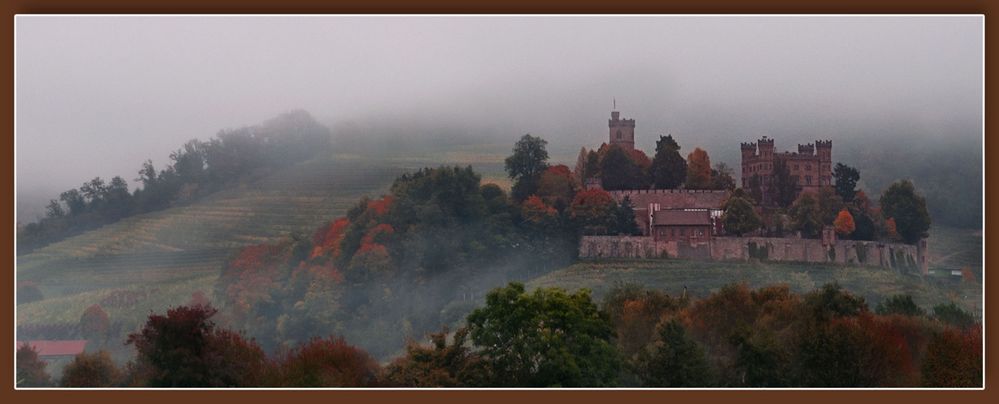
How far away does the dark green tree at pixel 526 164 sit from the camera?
37312 millimetres

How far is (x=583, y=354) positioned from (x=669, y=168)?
897cm

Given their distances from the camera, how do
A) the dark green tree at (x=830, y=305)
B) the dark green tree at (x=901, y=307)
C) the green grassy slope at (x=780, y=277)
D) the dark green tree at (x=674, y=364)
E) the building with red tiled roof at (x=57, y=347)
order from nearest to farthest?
the dark green tree at (x=674, y=364) < the dark green tree at (x=830, y=305) < the dark green tree at (x=901, y=307) < the building with red tiled roof at (x=57, y=347) < the green grassy slope at (x=780, y=277)

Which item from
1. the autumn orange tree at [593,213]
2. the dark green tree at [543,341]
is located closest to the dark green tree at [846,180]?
the autumn orange tree at [593,213]

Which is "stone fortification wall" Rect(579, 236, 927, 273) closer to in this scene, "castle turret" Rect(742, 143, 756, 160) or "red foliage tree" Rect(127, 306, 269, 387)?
"castle turret" Rect(742, 143, 756, 160)

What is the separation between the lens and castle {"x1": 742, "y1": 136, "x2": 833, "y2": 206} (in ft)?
121

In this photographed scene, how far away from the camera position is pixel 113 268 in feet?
124

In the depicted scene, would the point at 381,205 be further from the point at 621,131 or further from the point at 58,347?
the point at 58,347

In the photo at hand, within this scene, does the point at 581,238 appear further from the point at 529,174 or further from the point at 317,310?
the point at 317,310

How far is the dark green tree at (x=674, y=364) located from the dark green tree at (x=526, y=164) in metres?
8.33

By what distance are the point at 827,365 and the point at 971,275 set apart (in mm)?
7447

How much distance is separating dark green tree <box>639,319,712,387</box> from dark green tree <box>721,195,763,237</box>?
7474 mm

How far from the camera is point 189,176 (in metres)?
38.2

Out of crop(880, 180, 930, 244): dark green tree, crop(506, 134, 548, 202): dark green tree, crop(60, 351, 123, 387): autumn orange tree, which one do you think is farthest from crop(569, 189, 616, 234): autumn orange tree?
crop(60, 351, 123, 387): autumn orange tree

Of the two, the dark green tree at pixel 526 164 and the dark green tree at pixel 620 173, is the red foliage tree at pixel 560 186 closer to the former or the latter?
the dark green tree at pixel 526 164
